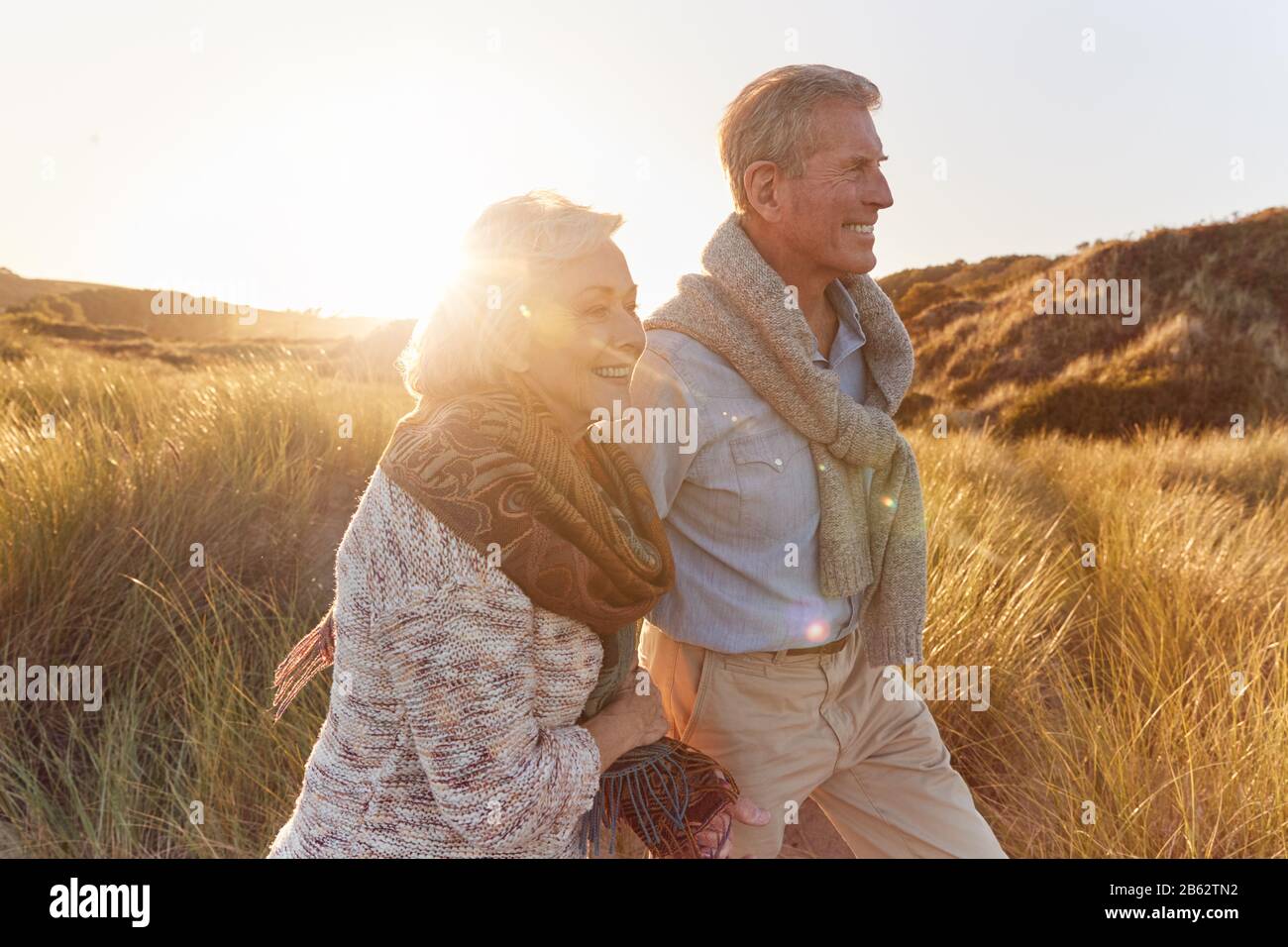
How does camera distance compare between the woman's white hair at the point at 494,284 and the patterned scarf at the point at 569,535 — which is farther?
the woman's white hair at the point at 494,284

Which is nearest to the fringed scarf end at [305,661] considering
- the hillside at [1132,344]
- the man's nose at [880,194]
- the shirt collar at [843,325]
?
the shirt collar at [843,325]

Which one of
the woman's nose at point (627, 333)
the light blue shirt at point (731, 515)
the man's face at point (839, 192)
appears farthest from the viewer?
the man's face at point (839, 192)

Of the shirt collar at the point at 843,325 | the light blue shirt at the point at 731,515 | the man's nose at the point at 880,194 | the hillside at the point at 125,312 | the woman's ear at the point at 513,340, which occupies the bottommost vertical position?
the light blue shirt at the point at 731,515

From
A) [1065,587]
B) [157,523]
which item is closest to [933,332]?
[1065,587]

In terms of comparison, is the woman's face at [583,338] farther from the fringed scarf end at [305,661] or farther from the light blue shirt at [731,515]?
the fringed scarf end at [305,661]

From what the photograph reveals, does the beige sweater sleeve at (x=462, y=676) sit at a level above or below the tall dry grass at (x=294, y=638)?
above

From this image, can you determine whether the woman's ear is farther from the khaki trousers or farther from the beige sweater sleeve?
the khaki trousers

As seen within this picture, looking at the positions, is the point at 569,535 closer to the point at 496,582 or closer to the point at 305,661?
the point at 496,582

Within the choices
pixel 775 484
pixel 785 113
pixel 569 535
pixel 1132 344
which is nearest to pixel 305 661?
pixel 569 535

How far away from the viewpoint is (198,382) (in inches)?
269

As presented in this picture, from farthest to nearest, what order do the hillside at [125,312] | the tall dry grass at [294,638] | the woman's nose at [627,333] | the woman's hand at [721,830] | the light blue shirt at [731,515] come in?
Answer: the hillside at [125,312] → the tall dry grass at [294,638] → the light blue shirt at [731,515] → the woman's hand at [721,830] → the woman's nose at [627,333]

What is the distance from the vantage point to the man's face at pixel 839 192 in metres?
2.28

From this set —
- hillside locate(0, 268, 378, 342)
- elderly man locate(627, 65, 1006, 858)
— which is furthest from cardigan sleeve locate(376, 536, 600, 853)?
hillside locate(0, 268, 378, 342)
